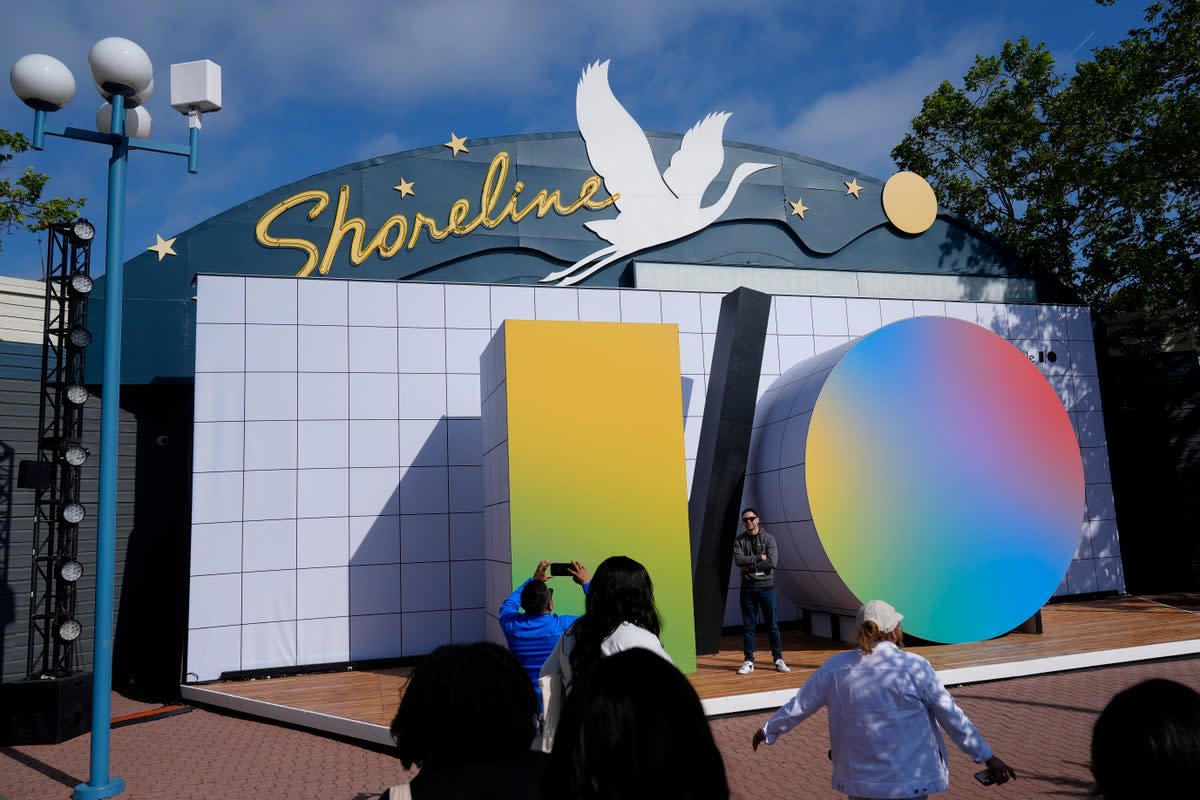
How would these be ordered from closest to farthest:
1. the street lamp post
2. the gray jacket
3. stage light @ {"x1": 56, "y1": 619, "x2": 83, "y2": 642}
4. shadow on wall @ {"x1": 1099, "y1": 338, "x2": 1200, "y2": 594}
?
the street lamp post
the gray jacket
stage light @ {"x1": 56, "y1": 619, "x2": 83, "y2": 642}
shadow on wall @ {"x1": 1099, "y1": 338, "x2": 1200, "y2": 594}

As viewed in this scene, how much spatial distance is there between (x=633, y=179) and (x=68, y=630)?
36.2 ft

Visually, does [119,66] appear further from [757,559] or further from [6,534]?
[6,534]

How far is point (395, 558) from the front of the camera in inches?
484

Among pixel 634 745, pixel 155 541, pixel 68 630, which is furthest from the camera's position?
pixel 155 541

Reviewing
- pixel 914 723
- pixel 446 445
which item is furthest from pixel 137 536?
pixel 914 723

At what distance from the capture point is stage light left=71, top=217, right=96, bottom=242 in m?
10.7

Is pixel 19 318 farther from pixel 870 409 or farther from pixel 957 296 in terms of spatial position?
pixel 957 296

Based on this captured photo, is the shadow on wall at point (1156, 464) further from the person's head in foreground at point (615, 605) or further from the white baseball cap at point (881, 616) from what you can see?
the person's head in foreground at point (615, 605)

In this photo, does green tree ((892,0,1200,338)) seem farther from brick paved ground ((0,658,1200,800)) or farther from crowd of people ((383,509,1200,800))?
crowd of people ((383,509,1200,800))

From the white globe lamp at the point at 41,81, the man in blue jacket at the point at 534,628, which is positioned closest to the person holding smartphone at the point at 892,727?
the man in blue jacket at the point at 534,628

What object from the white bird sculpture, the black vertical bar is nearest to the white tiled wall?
the black vertical bar

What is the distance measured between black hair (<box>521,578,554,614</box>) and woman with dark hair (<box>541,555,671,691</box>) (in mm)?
1635

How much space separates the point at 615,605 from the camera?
3.59 m

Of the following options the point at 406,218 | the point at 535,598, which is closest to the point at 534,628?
the point at 535,598
